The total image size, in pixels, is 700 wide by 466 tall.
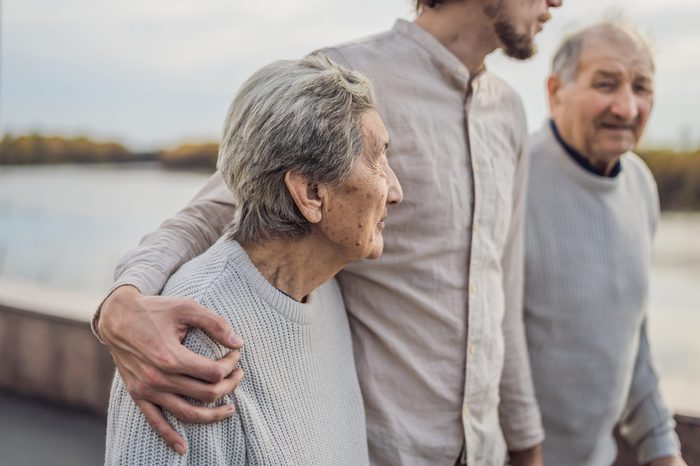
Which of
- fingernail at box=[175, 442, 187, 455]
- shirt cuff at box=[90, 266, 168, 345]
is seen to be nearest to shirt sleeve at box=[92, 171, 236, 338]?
shirt cuff at box=[90, 266, 168, 345]

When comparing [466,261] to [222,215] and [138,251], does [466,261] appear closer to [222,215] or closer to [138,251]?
[222,215]

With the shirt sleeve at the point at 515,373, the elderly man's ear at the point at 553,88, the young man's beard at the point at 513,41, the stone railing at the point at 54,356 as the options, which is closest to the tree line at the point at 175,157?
the stone railing at the point at 54,356

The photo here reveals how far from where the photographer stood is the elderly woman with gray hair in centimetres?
123

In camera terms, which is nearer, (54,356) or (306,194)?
(306,194)

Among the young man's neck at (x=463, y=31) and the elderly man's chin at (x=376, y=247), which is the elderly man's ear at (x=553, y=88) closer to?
the young man's neck at (x=463, y=31)

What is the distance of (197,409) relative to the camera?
1159 millimetres

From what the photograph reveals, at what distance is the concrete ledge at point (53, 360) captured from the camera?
150 inches

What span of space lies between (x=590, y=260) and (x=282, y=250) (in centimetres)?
128

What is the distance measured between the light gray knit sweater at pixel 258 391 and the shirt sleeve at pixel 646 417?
1297 mm

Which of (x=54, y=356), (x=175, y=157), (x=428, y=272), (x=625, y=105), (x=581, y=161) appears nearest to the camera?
(x=428, y=272)

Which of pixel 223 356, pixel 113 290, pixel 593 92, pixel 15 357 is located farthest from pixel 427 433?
pixel 15 357

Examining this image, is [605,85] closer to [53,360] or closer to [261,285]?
[261,285]

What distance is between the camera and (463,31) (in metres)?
1.78

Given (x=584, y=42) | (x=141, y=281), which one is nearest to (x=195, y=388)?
(x=141, y=281)
